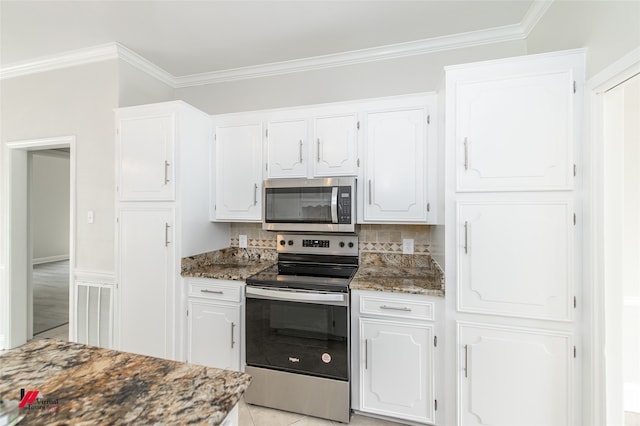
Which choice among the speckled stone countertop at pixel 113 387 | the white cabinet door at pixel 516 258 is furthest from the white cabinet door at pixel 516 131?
the speckled stone countertop at pixel 113 387

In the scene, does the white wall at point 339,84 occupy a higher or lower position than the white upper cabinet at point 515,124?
higher

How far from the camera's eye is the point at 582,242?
1.52 meters

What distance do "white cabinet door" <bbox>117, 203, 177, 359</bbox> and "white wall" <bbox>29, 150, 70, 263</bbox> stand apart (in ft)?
21.8

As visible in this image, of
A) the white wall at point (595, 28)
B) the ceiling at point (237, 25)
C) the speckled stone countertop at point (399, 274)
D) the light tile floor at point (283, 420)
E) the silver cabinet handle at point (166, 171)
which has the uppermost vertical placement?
the ceiling at point (237, 25)

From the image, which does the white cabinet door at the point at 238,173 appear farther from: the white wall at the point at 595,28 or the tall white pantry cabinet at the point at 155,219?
the white wall at the point at 595,28

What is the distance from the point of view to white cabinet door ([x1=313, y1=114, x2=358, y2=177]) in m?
2.29

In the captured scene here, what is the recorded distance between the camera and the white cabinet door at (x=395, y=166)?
2145 millimetres

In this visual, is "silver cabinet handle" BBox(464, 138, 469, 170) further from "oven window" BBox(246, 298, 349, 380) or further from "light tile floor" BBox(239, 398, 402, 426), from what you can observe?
"light tile floor" BBox(239, 398, 402, 426)

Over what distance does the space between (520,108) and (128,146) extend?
280cm

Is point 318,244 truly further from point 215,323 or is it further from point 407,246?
point 215,323

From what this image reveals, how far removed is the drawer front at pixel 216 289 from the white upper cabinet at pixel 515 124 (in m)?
1.69

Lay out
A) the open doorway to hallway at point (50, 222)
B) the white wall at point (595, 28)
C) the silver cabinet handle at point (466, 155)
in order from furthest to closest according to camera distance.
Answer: the open doorway to hallway at point (50, 222) < the silver cabinet handle at point (466, 155) < the white wall at point (595, 28)

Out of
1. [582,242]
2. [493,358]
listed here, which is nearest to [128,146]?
[493,358]

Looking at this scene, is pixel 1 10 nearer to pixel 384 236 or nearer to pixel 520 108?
pixel 384 236
